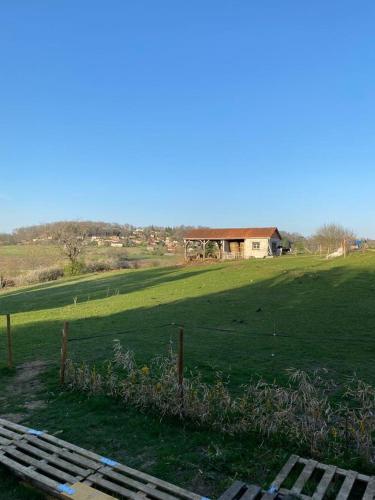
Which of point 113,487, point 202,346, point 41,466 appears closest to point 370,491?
point 113,487

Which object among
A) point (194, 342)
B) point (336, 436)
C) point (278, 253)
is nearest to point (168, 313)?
point (194, 342)

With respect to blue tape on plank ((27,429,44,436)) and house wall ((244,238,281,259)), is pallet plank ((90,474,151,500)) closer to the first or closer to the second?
blue tape on plank ((27,429,44,436))

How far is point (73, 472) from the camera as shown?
13.2 feet

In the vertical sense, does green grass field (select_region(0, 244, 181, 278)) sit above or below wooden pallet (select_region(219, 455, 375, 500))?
above

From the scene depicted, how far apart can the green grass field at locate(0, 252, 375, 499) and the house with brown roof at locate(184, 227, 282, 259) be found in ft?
64.6

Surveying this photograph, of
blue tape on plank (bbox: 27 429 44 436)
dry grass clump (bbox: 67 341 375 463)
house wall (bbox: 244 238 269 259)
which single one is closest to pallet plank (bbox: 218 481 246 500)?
dry grass clump (bbox: 67 341 375 463)

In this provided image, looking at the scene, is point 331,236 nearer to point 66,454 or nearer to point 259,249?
point 259,249

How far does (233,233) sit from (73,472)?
4296 cm

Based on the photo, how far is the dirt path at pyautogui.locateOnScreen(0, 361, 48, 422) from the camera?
19.7 ft

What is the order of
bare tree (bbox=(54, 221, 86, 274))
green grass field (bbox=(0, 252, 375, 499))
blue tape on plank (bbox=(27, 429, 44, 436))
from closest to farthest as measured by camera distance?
green grass field (bbox=(0, 252, 375, 499))
blue tape on plank (bbox=(27, 429, 44, 436))
bare tree (bbox=(54, 221, 86, 274))

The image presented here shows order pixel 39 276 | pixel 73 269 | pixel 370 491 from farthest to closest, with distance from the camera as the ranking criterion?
pixel 73 269
pixel 39 276
pixel 370 491

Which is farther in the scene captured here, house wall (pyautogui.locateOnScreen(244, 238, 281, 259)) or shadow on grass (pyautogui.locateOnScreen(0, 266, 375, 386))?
house wall (pyautogui.locateOnScreen(244, 238, 281, 259))

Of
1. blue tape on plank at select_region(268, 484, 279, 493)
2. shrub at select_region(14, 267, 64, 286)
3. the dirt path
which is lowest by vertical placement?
shrub at select_region(14, 267, 64, 286)

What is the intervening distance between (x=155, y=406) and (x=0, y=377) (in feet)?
13.3
